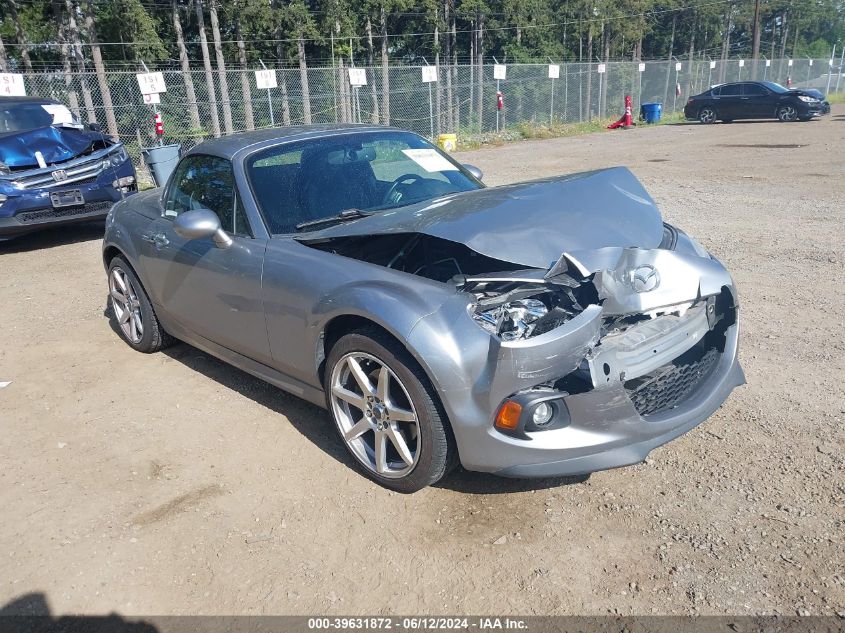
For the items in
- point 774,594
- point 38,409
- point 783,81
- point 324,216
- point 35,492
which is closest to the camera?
point 774,594

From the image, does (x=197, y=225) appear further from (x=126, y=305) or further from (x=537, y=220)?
(x=126, y=305)

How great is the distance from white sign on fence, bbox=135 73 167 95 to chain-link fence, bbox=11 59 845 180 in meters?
2.11

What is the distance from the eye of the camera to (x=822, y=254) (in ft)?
21.9

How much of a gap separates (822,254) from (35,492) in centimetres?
687

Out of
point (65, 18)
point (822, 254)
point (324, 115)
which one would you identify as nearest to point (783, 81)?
point (324, 115)

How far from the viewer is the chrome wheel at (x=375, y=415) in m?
2.98

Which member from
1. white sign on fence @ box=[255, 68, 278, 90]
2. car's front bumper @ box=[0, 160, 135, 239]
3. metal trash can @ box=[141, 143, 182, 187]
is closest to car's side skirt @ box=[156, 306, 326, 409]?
car's front bumper @ box=[0, 160, 135, 239]

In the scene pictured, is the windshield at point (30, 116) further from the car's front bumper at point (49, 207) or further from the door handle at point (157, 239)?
the door handle at point (157, 239)

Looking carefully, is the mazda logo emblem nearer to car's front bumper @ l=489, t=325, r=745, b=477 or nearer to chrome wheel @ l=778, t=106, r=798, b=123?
car's front bumper @ l=489, t=325, r=745, b=477

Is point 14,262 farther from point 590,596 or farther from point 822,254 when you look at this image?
point 822,254

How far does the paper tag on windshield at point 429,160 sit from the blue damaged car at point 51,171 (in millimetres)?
5971

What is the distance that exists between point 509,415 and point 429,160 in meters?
2.39

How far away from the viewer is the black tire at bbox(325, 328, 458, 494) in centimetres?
279

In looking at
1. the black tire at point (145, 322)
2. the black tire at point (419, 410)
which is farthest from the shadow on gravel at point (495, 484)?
the black tire at point (145, 322)
